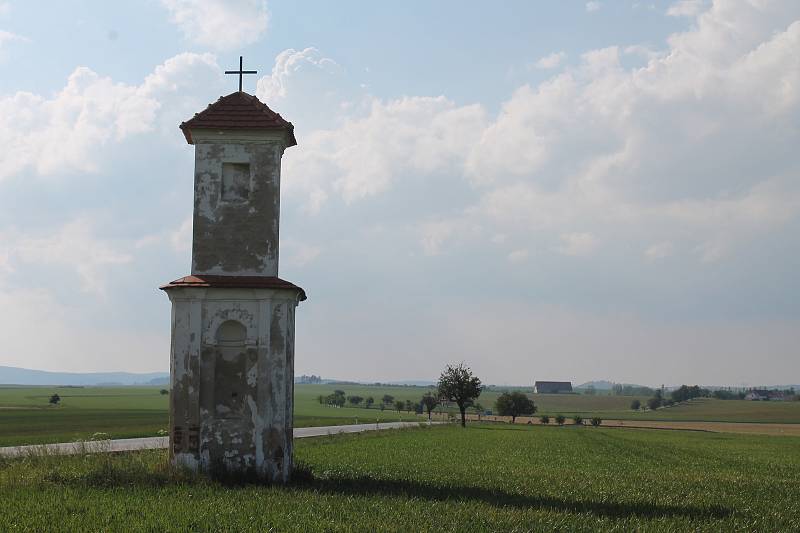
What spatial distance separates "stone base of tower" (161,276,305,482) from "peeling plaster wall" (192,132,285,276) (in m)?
0.65

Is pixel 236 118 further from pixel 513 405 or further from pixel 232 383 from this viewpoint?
pixel 513 405

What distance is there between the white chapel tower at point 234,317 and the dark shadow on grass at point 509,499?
167 centimetres

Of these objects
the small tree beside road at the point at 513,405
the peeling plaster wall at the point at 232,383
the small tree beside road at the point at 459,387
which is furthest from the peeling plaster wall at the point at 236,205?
the small tree beside road at the point at 513,405

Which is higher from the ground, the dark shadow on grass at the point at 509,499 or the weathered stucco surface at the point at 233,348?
the weathered stucco surface at the point at 233,348

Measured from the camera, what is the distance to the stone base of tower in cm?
1568

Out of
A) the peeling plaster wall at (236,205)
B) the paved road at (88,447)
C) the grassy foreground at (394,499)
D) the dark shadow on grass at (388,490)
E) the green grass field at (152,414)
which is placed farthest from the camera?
the green grass field at (152,414)

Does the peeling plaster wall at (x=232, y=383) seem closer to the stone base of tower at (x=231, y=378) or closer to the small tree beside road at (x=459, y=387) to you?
the stone base of tower at (x=231, y=378)

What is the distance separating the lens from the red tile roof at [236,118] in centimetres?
1691

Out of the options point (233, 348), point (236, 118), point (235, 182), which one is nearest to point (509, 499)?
point (233, 348)

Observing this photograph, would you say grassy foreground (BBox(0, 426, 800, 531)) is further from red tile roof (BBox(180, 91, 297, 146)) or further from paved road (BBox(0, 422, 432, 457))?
red tile roof (BBox(180, 91, 297, 146))

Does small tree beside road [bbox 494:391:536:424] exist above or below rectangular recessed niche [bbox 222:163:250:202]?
below

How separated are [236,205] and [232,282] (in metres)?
1.91

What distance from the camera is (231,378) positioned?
16078 mm

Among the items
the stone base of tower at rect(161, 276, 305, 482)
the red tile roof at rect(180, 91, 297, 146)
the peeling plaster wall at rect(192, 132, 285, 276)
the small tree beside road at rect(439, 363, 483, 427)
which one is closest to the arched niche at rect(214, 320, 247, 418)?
the stone base of tower at rect(161, 276, 305, 482)
